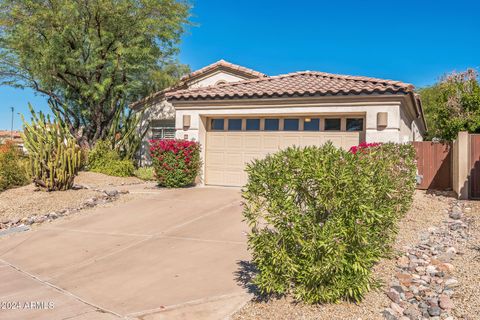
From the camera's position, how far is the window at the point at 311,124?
13281 mm

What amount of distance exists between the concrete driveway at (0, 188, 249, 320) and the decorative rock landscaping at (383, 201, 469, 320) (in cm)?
190

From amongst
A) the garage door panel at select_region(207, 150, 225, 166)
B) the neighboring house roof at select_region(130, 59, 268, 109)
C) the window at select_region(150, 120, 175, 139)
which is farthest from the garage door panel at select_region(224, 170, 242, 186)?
the neighboring house roof at select_region(130, 59, 268, 109)

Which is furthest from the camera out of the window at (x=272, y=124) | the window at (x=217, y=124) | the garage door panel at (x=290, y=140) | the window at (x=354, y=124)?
the window at (x=217, y=124)

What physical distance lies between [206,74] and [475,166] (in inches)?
540

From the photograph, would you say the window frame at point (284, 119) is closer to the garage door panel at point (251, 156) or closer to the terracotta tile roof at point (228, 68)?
the garage door panel at point (251, 156)

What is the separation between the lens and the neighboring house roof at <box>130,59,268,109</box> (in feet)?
65.8

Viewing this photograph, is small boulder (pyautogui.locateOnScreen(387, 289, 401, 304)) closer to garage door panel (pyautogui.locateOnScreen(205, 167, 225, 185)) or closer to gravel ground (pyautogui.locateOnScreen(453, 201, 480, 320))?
gravel ground (pyautogui.locateOnScreen(453, 201, 480, 320))

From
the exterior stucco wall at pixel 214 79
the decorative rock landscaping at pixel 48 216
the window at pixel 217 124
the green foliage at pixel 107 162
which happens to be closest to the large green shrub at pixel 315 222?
the decorative rock landscaping at pixel 48 216

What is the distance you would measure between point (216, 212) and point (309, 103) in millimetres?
5486

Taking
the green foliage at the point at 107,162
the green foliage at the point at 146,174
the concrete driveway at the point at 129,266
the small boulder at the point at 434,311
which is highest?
the green foliage at the point at 107,162

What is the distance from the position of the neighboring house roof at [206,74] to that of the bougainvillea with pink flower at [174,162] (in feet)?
22.6

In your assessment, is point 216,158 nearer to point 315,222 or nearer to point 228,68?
point 228,68

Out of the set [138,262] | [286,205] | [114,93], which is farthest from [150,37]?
[286,205]

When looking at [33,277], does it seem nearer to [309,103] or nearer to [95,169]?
[309,103]
